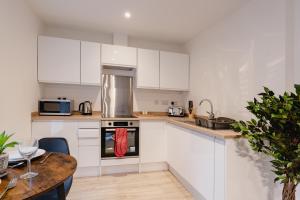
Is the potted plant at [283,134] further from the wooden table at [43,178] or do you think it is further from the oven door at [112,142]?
the oven door at [112,142]

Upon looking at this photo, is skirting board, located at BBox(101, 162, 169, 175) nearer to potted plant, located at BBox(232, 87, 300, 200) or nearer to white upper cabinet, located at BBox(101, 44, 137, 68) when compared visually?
white upper cabinet, located at BBox(101, 44, 137, 68)

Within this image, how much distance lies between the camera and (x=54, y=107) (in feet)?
9.11

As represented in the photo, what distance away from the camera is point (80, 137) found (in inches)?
106

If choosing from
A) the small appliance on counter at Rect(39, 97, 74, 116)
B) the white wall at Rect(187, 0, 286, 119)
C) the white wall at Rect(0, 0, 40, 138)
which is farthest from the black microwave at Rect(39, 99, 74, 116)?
the white wall at Rect(187, 0, 286, 119)

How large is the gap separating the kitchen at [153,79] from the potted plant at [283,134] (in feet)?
1.10

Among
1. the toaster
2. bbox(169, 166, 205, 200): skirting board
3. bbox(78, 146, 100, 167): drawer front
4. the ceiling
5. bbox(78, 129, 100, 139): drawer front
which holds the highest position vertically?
the ceiling

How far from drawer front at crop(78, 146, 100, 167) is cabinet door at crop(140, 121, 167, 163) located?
73 centimetres

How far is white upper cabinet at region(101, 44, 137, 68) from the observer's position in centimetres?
305

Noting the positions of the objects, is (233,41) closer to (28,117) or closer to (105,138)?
(105,138)

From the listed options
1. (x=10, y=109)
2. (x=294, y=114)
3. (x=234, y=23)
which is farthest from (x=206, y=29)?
(x=10, y=109)

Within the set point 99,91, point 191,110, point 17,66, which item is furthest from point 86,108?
point 191,110

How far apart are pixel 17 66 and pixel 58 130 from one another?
3.40 feet

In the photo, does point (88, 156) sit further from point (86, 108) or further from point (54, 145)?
point (54, 145)

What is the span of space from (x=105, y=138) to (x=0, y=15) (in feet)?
6.42
